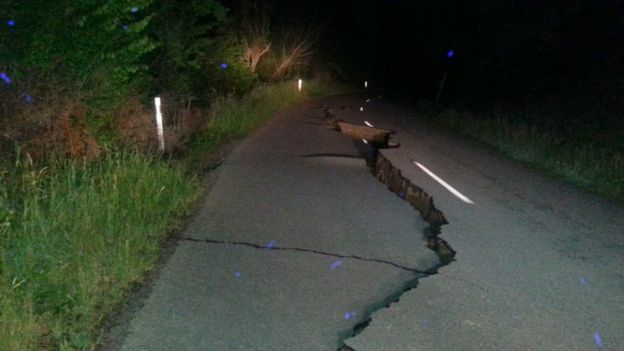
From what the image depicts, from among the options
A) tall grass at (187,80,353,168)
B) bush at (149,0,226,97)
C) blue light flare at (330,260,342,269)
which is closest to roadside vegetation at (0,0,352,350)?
tall grass at (187,80,353,168)

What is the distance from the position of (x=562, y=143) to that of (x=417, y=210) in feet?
38.4

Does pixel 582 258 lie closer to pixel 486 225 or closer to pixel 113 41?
pixel 486 225

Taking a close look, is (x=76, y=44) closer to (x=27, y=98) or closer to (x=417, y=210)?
(x=27, y=98)

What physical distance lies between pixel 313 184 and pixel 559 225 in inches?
159

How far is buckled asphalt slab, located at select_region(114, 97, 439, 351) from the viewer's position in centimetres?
398

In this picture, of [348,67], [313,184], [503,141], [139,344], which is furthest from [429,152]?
[348,67]

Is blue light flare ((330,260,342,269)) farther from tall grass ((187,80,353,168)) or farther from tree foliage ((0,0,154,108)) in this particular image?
tall grass ((187,80,353,168))

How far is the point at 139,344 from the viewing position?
371cm

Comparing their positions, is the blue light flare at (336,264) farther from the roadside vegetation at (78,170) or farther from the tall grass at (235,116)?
the tall grass at (235,116)

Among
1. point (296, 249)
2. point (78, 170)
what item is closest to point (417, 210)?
point (296, 249)

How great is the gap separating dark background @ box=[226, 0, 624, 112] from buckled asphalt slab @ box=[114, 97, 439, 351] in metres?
14.8

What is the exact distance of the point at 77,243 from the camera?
4.98 m

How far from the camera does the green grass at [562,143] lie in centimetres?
1227

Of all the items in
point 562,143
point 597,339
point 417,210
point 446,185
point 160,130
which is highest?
point 160,130
